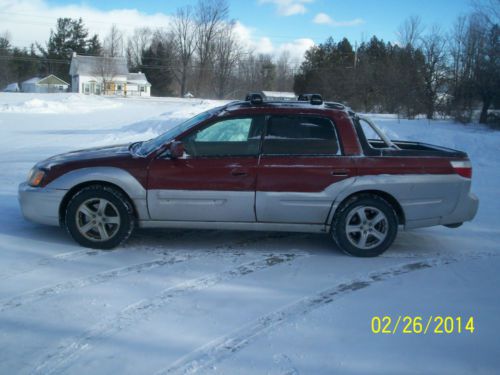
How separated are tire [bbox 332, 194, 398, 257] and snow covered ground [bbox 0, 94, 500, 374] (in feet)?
0.50

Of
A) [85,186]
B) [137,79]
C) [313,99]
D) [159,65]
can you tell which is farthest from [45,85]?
[313,99]

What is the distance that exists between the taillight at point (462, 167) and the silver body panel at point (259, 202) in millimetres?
55

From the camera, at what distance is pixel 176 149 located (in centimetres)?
514

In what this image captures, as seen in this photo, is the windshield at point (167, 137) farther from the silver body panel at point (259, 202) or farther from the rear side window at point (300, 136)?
the rear side window at point (300, 136)

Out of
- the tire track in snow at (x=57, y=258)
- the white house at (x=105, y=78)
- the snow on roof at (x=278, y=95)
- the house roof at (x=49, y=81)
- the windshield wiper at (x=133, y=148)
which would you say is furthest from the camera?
the house roof at (x=49, y=81)

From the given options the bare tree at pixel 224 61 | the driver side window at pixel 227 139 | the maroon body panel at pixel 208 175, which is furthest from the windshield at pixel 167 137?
the bare tree at pixel 224 61

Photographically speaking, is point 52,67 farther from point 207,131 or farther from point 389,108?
point 207,131

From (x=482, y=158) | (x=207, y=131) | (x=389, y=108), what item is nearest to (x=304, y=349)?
(x=207, y=131)

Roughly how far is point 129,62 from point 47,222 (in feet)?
290

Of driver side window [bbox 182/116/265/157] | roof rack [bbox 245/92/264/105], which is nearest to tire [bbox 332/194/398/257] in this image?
driver side window [bbox 182/116/265/157]

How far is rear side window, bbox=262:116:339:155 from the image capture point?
207 inches

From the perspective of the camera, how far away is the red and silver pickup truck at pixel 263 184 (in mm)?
5191

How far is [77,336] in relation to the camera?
3.45 meters
